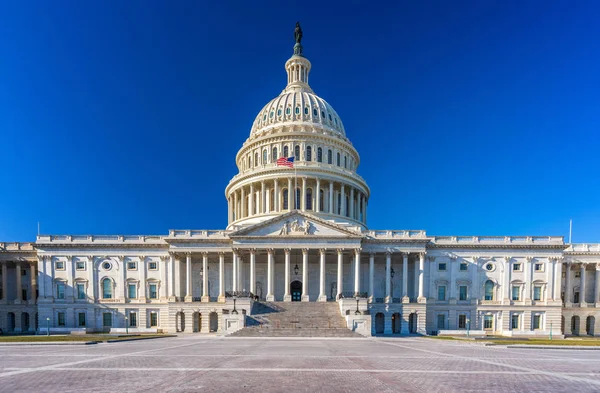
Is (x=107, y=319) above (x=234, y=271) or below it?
below

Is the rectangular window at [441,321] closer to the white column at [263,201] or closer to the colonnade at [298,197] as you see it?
the colonnade at [298,197]

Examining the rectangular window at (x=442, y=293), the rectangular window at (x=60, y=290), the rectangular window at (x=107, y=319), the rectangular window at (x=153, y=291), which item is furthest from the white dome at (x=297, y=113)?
the rectangular window at (x=60, y=290)

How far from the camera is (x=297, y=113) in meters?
70.9

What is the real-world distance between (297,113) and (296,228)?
3216 cm

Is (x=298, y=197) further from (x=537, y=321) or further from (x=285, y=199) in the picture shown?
(x=537, y=321)

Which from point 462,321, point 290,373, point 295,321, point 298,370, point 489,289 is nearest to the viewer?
point 290,373

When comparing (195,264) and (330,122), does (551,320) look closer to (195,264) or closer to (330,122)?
(330,122)

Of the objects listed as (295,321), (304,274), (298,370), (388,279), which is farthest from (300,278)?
(298,370)

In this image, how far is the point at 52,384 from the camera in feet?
39.3

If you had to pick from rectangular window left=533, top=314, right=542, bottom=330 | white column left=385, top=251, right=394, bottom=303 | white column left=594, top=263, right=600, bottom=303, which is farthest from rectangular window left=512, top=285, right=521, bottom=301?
white column left=385, top=251, right=394, bottom=303

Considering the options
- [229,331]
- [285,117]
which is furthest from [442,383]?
[285,117]

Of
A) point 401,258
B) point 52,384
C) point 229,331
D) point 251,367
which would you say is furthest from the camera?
point 401,258

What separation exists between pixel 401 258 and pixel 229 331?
30550mm

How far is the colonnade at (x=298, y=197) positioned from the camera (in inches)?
2457
